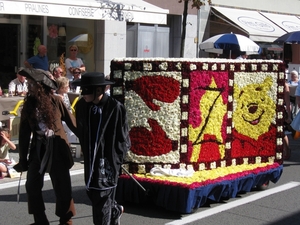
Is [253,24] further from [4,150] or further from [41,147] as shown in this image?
[41,147]

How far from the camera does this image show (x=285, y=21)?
78.8 ft

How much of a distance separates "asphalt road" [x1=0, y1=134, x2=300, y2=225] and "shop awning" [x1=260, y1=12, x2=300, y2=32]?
50.8 ft

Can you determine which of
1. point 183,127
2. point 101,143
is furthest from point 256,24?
point 101,143

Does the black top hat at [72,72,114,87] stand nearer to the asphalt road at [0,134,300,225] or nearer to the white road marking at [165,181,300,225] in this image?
the asphalt road at [0,134,300,225]

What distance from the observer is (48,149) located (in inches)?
238

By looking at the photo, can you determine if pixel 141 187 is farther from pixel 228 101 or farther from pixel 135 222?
pixel 228 101

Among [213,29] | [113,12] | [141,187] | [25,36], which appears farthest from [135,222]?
[213,29]

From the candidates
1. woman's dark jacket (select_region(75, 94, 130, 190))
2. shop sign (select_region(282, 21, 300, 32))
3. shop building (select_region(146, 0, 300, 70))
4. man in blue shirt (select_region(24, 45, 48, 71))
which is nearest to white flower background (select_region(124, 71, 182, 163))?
woman's dark jacket (select_region(75, 94, 130, 190))

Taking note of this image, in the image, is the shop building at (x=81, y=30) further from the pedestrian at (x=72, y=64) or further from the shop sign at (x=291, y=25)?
the shop sign at (x=291, y=25)

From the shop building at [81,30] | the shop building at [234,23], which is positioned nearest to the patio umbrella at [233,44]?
the shop building at [81,30]

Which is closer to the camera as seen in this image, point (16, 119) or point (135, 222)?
point (135, 222)

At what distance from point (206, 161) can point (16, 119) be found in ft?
14.6

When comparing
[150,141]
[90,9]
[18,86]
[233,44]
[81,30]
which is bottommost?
[150,141]

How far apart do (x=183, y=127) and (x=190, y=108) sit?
247mm
